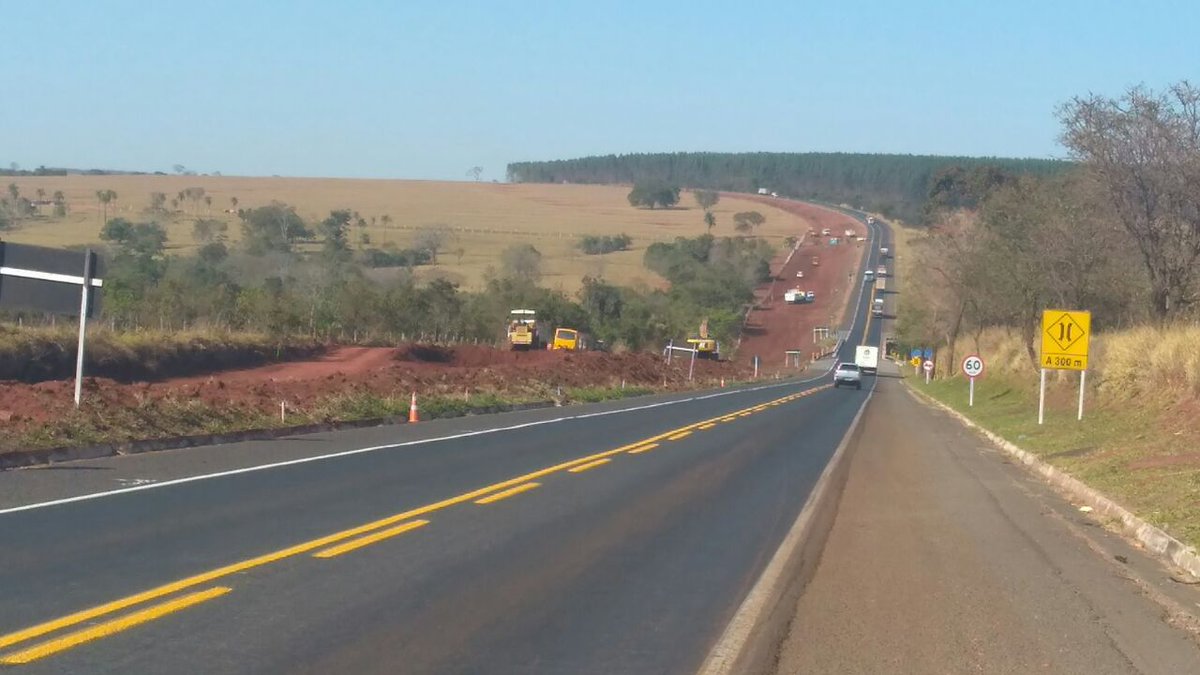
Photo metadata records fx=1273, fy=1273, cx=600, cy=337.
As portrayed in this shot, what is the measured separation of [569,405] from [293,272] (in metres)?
43.3

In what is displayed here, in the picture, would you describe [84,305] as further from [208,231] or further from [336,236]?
[336,236]

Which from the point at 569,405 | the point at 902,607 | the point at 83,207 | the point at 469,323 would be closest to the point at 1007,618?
the point at 902,607

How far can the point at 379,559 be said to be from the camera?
10.5 metres

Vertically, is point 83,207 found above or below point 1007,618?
above

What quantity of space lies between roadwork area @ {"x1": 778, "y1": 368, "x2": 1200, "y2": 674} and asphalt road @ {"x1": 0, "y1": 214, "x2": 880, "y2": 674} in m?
0.80

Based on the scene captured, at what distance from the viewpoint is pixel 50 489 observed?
45.2ft

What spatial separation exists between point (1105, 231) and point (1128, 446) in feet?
60.8

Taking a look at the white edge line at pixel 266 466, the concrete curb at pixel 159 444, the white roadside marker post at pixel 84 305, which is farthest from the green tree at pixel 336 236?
the white roadside marker post at pixel 84 305

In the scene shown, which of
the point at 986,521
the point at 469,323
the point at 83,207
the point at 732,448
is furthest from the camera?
the point at 83,207

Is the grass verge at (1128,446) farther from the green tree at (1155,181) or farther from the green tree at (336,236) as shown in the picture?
the green tree at (336,236)

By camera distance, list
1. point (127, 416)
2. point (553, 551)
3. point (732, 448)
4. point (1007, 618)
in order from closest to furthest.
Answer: point (1007, 618), point (553, 551), point (127, 416), point (732, 448)

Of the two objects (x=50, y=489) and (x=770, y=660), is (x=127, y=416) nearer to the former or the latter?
(x=50, y=489)

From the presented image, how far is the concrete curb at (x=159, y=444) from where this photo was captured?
16266 millimetres

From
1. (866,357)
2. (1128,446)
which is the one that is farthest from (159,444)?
(866,357)
